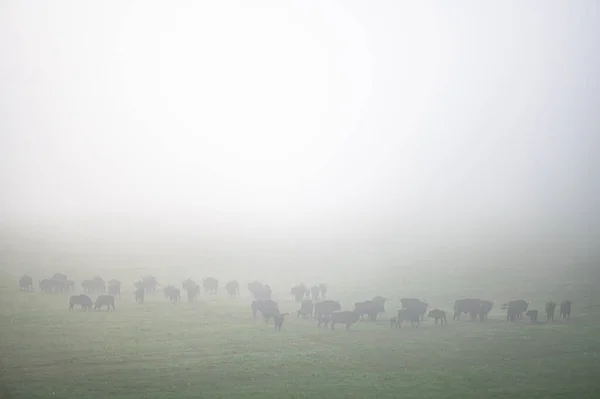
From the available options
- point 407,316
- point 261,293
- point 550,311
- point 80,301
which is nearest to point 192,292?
point 261,293

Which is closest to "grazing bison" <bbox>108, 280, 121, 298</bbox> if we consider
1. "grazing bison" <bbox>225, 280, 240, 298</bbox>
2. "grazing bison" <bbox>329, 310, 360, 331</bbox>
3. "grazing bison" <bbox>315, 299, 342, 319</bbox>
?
"grazing bison" <bbox>225, 280, 240, 298</bbox>

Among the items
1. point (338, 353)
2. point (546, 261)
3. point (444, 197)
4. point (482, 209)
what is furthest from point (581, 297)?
point (444, 197)

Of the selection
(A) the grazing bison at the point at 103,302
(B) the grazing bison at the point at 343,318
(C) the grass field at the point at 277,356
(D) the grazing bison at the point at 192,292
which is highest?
(D) the grazing bison at the point at 192,292

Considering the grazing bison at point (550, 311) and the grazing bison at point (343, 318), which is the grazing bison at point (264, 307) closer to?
the grazing bison at point (343, 318)

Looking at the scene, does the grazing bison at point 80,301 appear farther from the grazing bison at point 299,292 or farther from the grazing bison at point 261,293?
the grazing bison at point 299,292

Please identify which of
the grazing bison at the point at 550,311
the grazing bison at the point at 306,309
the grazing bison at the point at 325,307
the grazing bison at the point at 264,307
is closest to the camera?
the grazing bison at the point at 550,311

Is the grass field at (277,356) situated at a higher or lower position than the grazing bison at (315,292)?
lower

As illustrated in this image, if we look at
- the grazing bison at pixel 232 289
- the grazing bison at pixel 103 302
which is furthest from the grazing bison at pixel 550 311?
the grazing bison at pixel 103 302

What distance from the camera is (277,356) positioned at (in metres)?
37.1

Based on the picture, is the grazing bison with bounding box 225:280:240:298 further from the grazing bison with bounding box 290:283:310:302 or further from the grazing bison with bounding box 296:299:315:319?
the grazing bison with bounding box 296:299:315:319

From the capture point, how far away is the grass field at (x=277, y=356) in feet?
101

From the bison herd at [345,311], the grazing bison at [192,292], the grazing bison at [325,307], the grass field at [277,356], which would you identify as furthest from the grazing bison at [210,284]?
the grazing bison at [325,307]

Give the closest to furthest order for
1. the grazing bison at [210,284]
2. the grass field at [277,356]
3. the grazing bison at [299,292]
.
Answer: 1. the grass field at [277,356]
2. the grazing bison at [299,292]
3. the grazing bison at [210,284]

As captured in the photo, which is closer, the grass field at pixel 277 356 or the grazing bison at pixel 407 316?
the grass field at pixel 277 356
